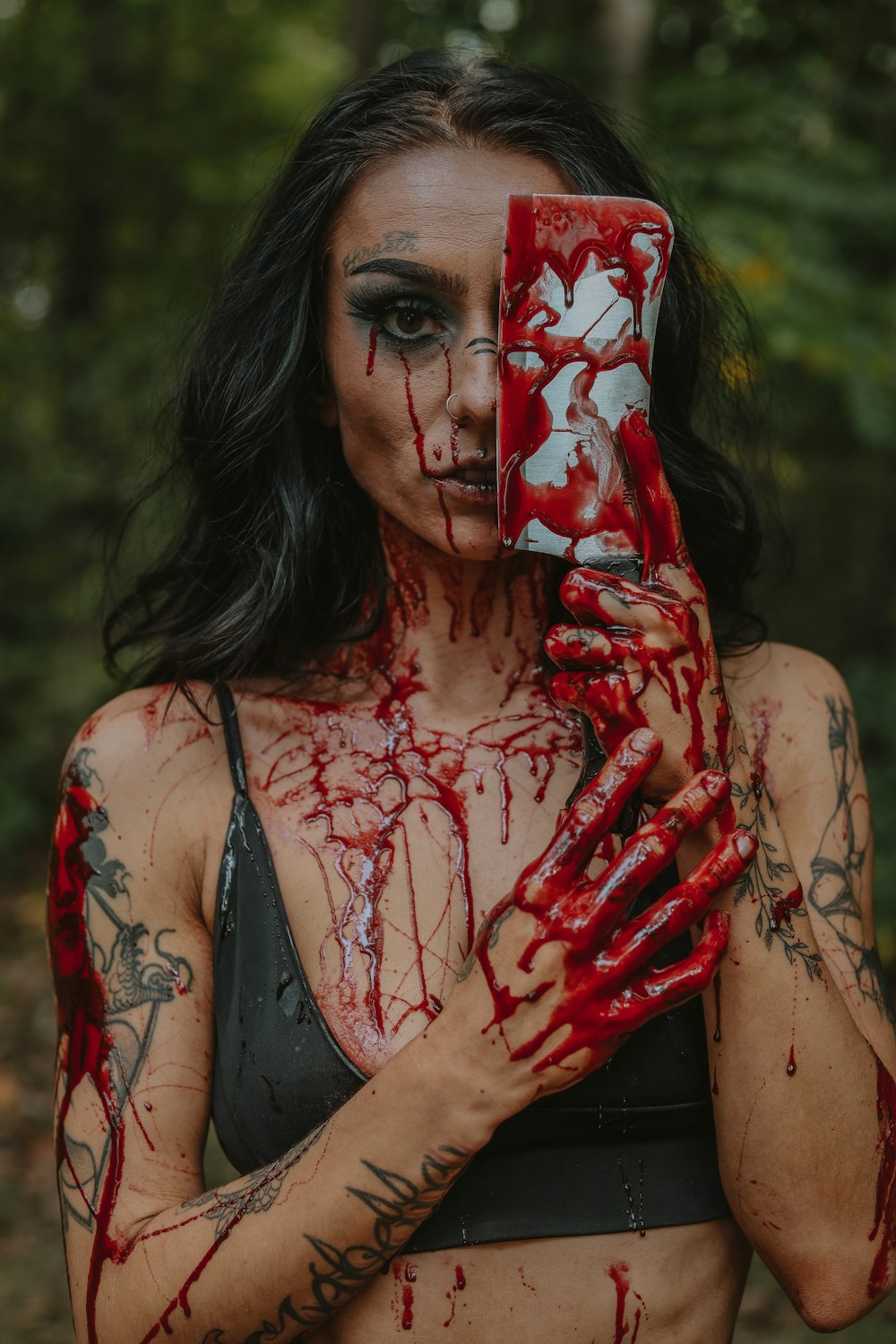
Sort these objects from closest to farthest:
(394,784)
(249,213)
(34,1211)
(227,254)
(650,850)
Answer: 1. (650,850)
2. (394,784)
3. (227,254)
4. (34,1211)
5. (249,213)

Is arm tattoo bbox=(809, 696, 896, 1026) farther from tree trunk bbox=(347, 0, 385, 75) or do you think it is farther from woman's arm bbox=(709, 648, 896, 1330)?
tree trunk bbox=(347, 0, 385, 75)

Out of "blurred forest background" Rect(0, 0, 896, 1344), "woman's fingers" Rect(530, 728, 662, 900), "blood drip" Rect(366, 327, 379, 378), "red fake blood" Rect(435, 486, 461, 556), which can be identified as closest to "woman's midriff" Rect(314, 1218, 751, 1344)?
"woman's fingers" Rect(530, 728, 662, 900)

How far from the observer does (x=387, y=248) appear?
1589 millimetres

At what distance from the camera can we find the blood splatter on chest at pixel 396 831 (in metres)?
1.52

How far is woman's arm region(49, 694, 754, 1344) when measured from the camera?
1.28 m

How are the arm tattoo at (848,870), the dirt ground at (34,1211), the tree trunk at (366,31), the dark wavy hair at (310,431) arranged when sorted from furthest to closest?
the tree trunk at (366,31), the dirt ground at (34,1211), the dark wavy hair at (310,431), the arm tattoo at (848,870)

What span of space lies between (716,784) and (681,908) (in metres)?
0.14

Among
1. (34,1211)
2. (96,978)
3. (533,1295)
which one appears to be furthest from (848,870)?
(34,1211)

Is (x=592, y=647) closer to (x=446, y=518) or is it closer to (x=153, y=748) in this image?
(x=446, y=518)

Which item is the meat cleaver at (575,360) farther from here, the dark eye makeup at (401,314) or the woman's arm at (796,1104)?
the woman's arm at (796,1104)

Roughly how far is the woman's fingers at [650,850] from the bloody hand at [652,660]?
0.06 metres

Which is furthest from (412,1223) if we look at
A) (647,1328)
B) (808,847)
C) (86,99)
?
(86,99)

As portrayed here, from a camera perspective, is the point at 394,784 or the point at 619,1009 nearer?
the point at 619,1009

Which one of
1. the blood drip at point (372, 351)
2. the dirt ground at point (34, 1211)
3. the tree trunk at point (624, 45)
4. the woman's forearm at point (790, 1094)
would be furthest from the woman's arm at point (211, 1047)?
the tree trunk at point (624, 45)
